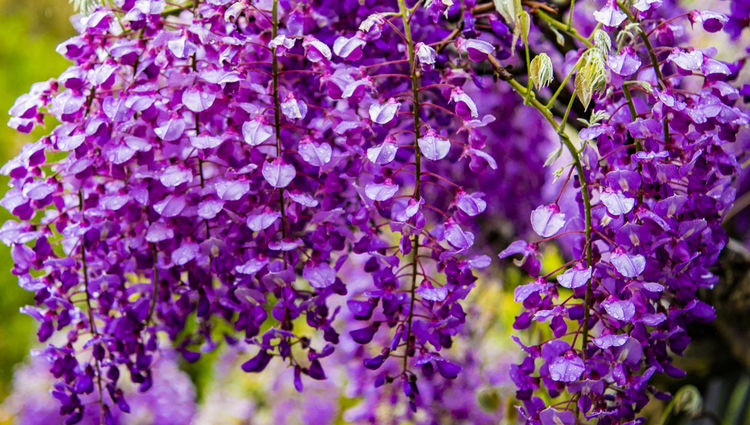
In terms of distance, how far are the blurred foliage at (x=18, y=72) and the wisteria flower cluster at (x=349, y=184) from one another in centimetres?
262

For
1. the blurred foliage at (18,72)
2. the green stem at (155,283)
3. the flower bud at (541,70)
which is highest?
the flower bud at (541,70)

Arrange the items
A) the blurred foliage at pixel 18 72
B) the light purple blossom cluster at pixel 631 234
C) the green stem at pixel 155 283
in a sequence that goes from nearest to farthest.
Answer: the light purple blossom cluster at pixel 631 234 → the green stem at pixel 155 283 → the blurred foliage at pixel 18 72

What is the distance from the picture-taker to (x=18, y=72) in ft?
13.8

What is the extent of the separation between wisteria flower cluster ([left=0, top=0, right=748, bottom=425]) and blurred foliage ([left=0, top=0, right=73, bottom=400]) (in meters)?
2.62

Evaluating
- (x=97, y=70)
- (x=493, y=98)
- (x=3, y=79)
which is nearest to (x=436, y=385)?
(x=493, y=98)

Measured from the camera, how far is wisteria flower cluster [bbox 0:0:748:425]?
681 mm

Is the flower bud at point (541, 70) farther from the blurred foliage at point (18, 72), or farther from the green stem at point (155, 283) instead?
the blurred foliage at point (18, 72)

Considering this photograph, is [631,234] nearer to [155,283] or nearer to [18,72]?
[155,283]

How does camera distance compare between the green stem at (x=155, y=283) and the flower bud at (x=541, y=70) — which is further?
the green stem at (x=155, y=283)

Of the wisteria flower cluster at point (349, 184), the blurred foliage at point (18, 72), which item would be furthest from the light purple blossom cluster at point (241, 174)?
the blurred foliage at point (18, 72)

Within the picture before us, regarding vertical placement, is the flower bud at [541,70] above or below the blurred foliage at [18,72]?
above

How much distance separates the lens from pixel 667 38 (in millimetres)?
788

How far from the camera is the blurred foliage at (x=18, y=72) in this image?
3.58 m

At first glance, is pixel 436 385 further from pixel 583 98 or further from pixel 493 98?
pixel 583 98
